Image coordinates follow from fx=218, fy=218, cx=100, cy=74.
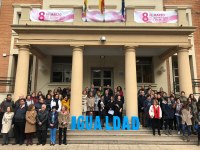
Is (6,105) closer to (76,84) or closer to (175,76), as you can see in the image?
(76,84)

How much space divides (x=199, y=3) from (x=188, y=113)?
35.1ft

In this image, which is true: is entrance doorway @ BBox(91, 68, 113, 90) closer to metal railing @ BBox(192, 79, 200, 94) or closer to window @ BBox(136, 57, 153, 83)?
window @ BBox(136, 57, 153, 83)

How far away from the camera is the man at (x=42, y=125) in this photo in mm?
8578

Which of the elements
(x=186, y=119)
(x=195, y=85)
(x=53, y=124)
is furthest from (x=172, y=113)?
(x=195, y=85)

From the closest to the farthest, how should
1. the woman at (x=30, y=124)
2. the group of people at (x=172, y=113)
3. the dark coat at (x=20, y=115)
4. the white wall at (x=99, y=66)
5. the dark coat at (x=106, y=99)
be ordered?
the woman at (x=30, y=124), the dark coat at (x=20, y=115), the group of people at (x=172, y=113), the dark coat at (x=106, y=99), the white wall at (x=99, y=66)

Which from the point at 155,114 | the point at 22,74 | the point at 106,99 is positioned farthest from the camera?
the point at 22,74

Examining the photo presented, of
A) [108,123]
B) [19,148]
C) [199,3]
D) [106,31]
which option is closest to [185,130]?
[108,123]

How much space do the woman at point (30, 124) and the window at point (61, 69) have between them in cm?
634

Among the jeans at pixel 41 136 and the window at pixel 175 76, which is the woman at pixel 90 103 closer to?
the jeans at pixel 41 136

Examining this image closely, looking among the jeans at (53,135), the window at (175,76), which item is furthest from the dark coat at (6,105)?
the window at (175,76)

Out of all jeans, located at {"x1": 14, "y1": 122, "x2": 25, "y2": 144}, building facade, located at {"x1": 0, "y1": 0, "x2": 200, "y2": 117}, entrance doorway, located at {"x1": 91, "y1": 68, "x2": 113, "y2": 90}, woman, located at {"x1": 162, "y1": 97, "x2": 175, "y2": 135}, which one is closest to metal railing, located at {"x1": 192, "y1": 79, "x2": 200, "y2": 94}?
building facade, located at {"x1": 0, "y1": 0, "x2": 200, "y2": 117}

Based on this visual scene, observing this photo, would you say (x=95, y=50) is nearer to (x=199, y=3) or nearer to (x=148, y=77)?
(x=148, y=77)

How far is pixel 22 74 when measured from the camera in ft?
36.6

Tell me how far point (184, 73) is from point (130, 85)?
9.59ft
